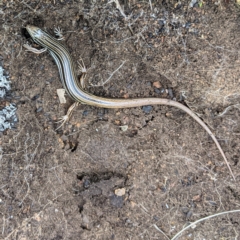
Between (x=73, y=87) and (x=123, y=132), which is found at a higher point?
(x=73, y=87)

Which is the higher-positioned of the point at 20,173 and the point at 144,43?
the point at 144,43

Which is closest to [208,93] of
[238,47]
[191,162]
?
[238,47]

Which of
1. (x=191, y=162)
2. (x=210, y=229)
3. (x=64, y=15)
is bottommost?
(x=210, y=229)

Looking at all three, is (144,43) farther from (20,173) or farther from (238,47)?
(20,173)
